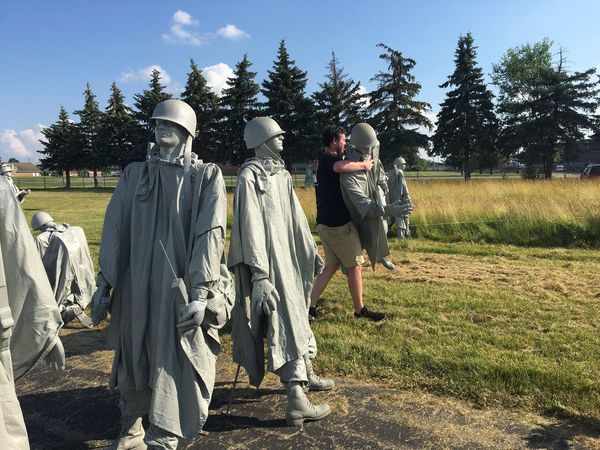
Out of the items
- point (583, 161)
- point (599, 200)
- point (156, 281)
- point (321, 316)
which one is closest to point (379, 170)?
point (321, 316)

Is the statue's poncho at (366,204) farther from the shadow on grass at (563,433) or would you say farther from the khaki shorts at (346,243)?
the shadow on grass at (563,433)

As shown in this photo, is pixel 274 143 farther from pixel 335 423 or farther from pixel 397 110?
pixel 397 110

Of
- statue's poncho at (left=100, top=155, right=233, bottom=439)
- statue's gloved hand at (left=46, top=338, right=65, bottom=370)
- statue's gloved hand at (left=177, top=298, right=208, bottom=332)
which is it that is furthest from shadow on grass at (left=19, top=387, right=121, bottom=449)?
statue's gloved hand at (left=46, top=338, right=65, bottom=370)

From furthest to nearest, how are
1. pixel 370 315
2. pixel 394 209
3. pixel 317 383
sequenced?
pixel 370 315 < pixel 394 209 < pixel 317 383

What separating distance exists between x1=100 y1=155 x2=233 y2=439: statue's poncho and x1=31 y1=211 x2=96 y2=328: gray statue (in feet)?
10.4

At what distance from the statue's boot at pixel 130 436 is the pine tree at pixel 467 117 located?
129 ft

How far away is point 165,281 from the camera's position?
9.28 ft

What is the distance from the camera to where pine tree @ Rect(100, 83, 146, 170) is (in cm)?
4553

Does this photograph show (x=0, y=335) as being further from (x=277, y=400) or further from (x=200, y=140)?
(x=200, y=140)

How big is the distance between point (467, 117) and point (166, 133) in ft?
134

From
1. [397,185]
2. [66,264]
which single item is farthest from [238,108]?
[66,264]

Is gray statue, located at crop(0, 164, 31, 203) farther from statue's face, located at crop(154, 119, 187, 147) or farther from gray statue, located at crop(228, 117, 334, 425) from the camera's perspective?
gray statue, located at crop(228, 117, 334, 425)

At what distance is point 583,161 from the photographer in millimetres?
65125

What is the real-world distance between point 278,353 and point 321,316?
267 centimetres
